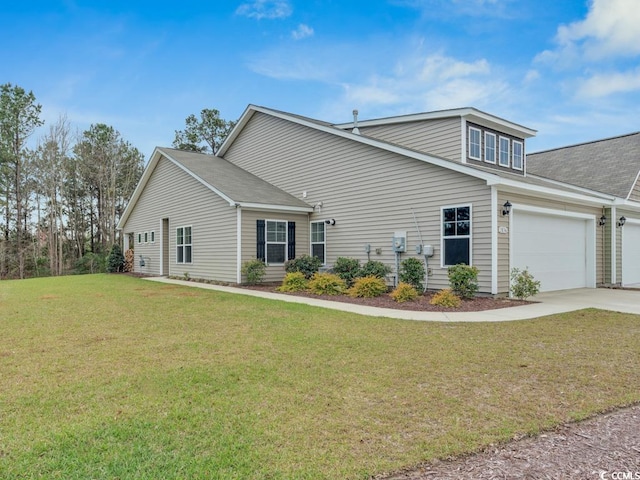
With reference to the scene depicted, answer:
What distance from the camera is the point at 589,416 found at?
3434 mm

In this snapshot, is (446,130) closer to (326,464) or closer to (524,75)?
(524,75)

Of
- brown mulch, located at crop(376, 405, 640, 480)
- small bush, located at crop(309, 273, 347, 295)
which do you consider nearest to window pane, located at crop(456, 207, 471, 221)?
small bush, located at crop(309, 273, 347, 295)

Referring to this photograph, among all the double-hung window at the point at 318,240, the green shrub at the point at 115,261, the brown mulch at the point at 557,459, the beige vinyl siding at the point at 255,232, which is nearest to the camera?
the brown mulch at the point at 557,459

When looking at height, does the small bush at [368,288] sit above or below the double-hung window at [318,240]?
below

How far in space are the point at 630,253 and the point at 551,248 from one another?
15.5 feet

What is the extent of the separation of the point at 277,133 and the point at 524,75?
10085 mm

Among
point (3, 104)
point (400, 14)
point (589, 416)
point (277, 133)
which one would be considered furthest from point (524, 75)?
point (3, 104)

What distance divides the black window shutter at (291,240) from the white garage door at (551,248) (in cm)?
732

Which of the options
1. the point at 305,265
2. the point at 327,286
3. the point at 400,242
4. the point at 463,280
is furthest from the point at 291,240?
the point at 463,280

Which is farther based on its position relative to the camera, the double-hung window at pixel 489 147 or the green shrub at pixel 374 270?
the double-hung window at pixel 489 147

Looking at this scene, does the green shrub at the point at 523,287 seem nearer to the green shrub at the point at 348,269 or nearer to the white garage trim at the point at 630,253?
the green shrub at the point at 348,269

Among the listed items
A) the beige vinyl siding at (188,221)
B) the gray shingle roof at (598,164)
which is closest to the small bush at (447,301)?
the beige vinyl siding at (188,221)

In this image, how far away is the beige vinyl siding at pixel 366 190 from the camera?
1065cm

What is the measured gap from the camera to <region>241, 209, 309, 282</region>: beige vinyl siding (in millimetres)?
13898
